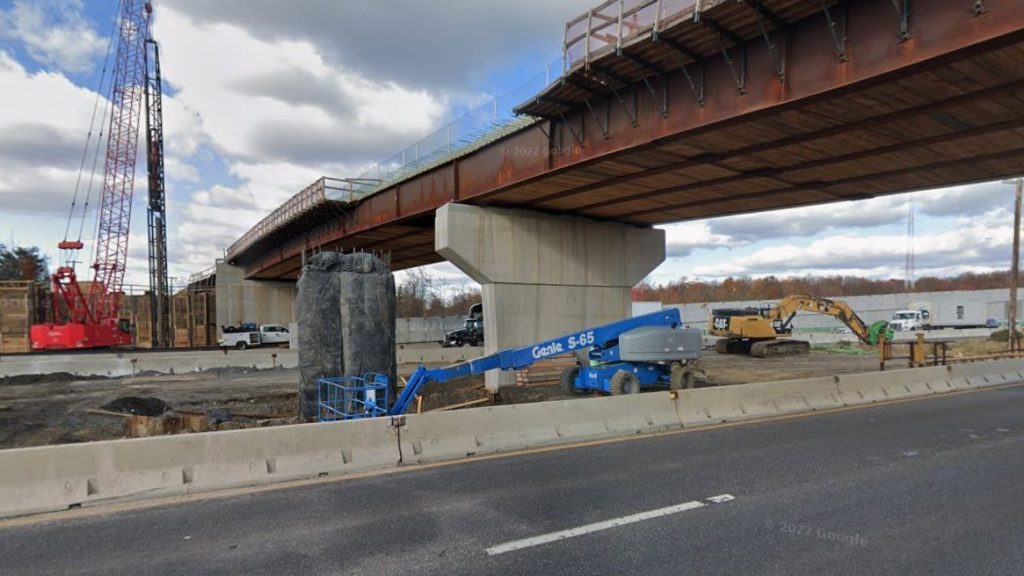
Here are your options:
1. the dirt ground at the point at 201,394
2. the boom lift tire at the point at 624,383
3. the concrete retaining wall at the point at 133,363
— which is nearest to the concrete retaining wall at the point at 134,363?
the concrete retaining wall at the point at 133,363

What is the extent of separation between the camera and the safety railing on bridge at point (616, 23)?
1076cm

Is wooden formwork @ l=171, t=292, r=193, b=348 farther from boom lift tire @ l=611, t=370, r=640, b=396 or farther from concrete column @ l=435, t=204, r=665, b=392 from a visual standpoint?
boom lift tire @ l=611, t=370, r=640, b=396

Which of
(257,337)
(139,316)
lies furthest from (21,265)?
(257,337)

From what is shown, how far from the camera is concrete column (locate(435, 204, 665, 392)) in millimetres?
19250

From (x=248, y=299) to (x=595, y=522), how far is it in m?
51.7

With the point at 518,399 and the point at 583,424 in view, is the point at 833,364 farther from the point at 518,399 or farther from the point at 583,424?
the point at 583,424

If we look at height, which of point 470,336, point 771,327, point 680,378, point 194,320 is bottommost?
point 470,336

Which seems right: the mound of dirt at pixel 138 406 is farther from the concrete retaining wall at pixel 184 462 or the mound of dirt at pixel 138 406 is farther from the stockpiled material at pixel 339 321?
the concrete retaining wall at pixel 184 462

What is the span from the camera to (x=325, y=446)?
22.6 feet

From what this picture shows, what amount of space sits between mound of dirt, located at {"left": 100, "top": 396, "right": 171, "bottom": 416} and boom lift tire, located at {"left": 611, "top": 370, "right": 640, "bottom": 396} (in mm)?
10276

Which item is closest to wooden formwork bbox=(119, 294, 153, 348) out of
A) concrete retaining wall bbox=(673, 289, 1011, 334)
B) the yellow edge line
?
concrete retaining wall bbox=(673, 289, 1011, 334)

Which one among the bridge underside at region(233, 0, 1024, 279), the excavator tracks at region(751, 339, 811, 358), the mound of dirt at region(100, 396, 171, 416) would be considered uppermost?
the bridge underside at region(233, 0, 1024, 279)

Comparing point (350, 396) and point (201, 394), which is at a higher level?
point (350, 396)

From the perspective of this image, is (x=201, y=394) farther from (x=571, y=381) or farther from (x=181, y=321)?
(x=181, y=321)
